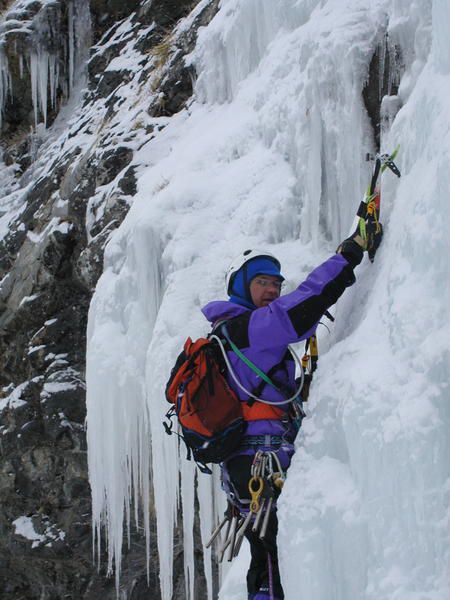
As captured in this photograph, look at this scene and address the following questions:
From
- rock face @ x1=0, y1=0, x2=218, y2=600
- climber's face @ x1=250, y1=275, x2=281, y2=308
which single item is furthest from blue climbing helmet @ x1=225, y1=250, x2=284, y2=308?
rock face @ x1=0, y1=0, x2=218, y2=600

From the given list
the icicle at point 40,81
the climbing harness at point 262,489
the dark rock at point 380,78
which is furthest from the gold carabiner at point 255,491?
the icicle at point 40,81

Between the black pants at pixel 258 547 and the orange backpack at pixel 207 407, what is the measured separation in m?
0.08

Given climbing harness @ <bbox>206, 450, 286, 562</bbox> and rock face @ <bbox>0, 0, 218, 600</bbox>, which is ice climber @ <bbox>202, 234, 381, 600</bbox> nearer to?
climbing harness @ <bbox>206, 450, 286, 562</bbox>

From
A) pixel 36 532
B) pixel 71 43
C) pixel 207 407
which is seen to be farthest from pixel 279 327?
pixel 71 43

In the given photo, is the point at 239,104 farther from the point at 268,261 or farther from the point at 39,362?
the point at 39,362

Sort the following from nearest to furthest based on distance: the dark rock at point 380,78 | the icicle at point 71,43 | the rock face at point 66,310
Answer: the dark rock at point 380,78, the rock face at point 66,310, the icicle at point 71,43

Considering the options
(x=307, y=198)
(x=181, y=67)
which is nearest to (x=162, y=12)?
(x=181, y=67)

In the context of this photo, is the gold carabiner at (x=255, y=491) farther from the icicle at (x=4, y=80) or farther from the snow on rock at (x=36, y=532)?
the icicle at (x=4, y=80)

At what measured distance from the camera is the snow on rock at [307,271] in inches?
71.1

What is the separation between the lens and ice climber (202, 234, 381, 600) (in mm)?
2371

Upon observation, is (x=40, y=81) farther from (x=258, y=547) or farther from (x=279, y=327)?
(x=258, y=547)

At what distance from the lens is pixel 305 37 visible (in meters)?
4.46

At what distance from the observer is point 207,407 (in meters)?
2.42

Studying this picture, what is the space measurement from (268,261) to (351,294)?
0.41m
